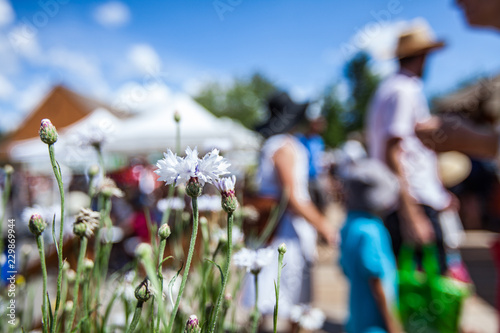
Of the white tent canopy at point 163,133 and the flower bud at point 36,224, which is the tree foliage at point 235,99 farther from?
the flower bud at point 36,224

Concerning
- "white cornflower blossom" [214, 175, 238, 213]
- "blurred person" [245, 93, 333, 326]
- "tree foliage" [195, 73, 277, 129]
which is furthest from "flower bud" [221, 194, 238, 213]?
"tree foliage" [195, 73, 277, 129]

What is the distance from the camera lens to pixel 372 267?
4.83ft

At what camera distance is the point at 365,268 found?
1488mm

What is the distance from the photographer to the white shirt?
1.86m

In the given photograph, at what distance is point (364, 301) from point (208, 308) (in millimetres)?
1122

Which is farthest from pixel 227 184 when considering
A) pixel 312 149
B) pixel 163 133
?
pixel 163 133

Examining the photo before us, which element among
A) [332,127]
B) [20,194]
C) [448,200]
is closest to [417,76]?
[448,200]

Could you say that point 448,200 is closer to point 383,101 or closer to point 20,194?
point 383,101

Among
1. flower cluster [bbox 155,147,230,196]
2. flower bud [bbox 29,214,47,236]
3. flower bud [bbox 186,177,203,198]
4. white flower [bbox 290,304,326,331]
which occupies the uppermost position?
flower cluster [bbox 155,147,230,196]

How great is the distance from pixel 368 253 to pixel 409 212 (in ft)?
1.35

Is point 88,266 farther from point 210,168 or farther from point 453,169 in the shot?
point 453,169

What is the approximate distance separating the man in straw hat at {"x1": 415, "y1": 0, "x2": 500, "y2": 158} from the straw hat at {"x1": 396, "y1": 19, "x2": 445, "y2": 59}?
0.64 m

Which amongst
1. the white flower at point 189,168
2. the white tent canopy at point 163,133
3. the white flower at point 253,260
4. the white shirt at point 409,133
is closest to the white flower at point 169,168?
the white flower at point 189,168

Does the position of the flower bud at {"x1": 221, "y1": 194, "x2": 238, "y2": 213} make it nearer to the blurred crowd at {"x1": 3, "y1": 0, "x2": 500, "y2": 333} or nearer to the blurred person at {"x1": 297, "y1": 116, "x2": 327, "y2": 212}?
the blurred crowd at {"x1": 3, "y1": 0, "x2": 500, "y2": 333}
